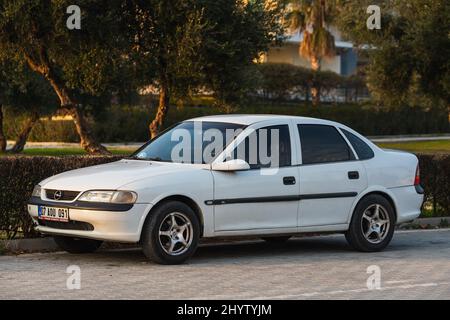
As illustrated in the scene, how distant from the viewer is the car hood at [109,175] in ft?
33.6

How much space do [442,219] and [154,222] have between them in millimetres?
6647

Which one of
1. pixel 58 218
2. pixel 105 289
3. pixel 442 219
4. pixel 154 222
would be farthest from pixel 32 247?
pixel 442 219

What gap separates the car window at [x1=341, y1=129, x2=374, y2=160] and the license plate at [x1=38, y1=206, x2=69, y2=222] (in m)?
3.67

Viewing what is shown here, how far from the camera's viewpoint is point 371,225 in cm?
1196

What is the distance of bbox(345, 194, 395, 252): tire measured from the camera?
1180 cm

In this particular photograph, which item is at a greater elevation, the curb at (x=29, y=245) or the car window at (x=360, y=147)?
the car window at (x=360, y=147)

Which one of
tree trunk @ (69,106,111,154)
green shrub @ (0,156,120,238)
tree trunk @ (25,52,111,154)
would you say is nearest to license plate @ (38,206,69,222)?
green shrub @ (0,156,120,238)

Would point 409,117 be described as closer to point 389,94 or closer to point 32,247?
point 389,94

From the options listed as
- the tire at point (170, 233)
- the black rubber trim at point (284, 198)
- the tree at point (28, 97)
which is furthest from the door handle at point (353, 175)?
the tree at point (28, 97)

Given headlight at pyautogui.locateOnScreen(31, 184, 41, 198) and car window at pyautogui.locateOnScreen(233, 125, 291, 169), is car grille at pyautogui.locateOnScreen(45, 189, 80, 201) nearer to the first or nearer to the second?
headlight at pyautogui.locateOnScreen(31, 184, 41, 198)

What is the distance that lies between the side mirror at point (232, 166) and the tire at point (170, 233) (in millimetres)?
557

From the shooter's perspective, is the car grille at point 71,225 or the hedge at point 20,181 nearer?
the car grille at point 71,225

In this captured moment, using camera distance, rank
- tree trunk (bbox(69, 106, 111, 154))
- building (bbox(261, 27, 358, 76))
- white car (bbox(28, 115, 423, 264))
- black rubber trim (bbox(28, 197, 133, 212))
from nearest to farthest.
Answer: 1. black rubber trim (bbox(28, 197, 133, 212))
2. white car (bbox(28, 115, 423, 264))
3. tree trunk (bbox(69, 106, 111, 154))
4. building (bbox(261, 27, 358, 76))

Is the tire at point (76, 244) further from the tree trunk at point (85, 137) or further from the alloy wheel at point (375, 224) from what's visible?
the tree trunk at point (85, 137)
